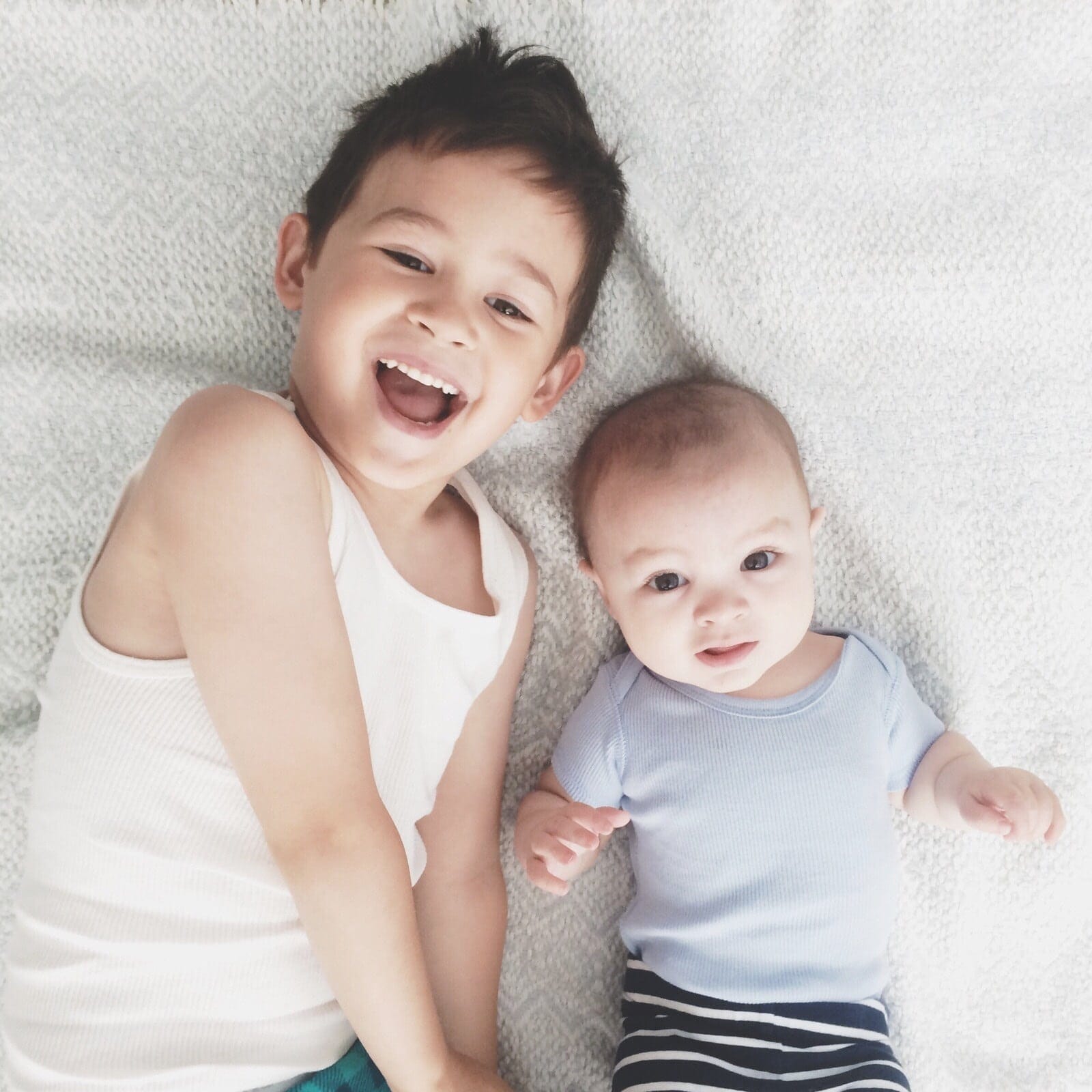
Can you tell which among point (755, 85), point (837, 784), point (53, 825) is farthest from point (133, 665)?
point (755, 85)

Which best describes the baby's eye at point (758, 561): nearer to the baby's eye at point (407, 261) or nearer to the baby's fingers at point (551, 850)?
the baby's fingers at point (551, 850)

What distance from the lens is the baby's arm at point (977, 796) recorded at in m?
1.16

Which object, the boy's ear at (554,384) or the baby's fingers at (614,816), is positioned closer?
the baby's fingers at (614,816)

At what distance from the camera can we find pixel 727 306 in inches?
50.3

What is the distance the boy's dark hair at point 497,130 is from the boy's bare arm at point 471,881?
0.45 m

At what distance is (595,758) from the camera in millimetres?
1247

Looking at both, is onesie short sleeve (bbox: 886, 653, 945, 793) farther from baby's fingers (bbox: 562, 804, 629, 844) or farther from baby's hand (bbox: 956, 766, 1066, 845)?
baby's fingers (bbox: 562, 804, 629, 844)

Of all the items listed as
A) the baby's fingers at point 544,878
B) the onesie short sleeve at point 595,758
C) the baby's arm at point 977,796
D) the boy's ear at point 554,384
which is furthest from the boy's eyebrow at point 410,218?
the baby's arm at point 977,796

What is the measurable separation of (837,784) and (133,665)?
0.78m

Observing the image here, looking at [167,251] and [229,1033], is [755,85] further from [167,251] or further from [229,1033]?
[229,1033]

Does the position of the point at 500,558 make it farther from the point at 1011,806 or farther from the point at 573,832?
the point at 1011,806

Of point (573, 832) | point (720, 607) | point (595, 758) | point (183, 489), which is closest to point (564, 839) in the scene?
point (573, 832)

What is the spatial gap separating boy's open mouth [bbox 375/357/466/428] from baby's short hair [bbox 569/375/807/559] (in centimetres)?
22

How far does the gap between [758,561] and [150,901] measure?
737mm
